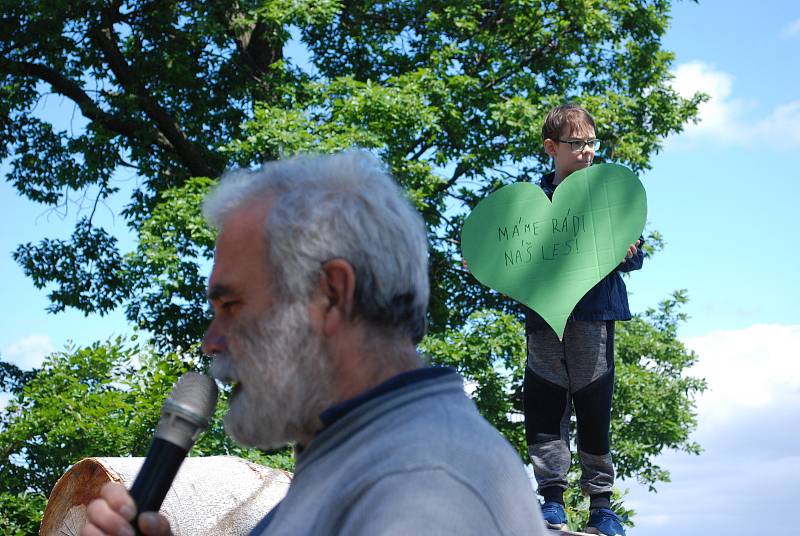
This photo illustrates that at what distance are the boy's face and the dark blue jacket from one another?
482 mm

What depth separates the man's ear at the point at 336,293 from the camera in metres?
1.51

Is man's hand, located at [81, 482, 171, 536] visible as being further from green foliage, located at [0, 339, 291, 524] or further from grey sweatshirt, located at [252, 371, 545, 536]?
green foliage, located at [0, 339, 291, 524]

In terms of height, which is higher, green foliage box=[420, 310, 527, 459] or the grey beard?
green foliage box=[420, 310, 527, 459]

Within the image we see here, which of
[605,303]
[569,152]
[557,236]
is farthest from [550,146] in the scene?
[605,303]

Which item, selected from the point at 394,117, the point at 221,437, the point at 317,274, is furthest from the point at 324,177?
the point at 394,117

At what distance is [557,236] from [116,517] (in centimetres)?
326

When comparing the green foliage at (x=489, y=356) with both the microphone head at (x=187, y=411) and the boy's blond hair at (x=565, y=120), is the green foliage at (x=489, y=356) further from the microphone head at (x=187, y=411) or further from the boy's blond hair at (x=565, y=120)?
the microphone head at (x=187, y=411)

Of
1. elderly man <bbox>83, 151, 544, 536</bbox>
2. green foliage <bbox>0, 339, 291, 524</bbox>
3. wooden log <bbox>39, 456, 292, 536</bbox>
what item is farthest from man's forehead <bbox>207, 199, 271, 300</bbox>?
green foliage <bbox>0, 339, 291, 524</bbox>

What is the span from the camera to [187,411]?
1571 millimetres

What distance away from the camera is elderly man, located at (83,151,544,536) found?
130 centimetres

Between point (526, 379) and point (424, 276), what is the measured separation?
2759mm

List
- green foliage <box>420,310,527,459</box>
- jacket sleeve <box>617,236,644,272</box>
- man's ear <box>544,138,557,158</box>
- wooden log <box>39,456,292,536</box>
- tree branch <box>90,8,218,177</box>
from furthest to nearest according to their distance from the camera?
tree branch <box>90,8,218,177</box> < green foliage <box>420,310,527,459</box> < jacket sleeve <box>617,236,644,272</box> < man's ear <box>544,138,557,158</box> < wooden log <box>39,456,292,536</box>

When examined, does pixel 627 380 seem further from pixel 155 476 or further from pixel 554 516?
pixel 155 476

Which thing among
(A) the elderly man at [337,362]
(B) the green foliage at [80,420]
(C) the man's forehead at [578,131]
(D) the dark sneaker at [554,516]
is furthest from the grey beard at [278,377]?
(B) the green foliage at [80,420]
